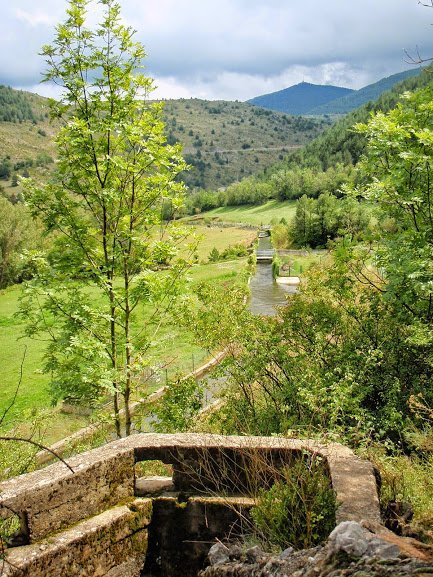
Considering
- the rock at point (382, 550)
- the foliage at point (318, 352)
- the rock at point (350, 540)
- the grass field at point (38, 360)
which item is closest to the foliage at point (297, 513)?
the rock at point (350, 540)

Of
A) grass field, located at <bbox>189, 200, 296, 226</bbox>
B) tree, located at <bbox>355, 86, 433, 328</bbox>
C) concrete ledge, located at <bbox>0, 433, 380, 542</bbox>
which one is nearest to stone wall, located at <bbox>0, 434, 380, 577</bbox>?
concrete ledge, located at <bbox>0, 433, 380, 542</bbox>

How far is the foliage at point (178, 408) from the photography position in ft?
31.0

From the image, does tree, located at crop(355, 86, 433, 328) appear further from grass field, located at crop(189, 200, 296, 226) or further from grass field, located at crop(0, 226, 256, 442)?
grass field, located at crop(189, 200, 296, 226)

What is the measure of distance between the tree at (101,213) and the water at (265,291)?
28621mm

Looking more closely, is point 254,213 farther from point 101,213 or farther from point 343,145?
point 101,213

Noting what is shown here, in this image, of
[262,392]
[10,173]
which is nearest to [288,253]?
[262,392]

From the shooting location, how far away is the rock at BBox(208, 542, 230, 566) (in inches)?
176

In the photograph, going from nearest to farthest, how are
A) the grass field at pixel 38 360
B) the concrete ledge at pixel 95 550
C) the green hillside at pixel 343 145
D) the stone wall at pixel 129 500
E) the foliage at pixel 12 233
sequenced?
the concrete ledge at pixel 95 550 < the stone wall at pixel 129 500 < the grass field at pixel 38 360 < the foliage at pixel 12 233 < the green hillside at pixel 343 145

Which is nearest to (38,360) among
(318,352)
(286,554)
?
(318,352)

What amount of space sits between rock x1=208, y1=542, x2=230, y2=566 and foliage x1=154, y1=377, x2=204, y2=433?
15.2 feet

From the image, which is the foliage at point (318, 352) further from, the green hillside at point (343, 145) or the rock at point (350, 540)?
the green hillside at point (343, 145)

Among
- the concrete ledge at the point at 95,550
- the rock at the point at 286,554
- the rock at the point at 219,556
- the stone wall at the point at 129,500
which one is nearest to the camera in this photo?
the rock at the point at 286,554

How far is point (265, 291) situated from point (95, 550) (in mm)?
47077

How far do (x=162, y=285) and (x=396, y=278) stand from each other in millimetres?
4127
